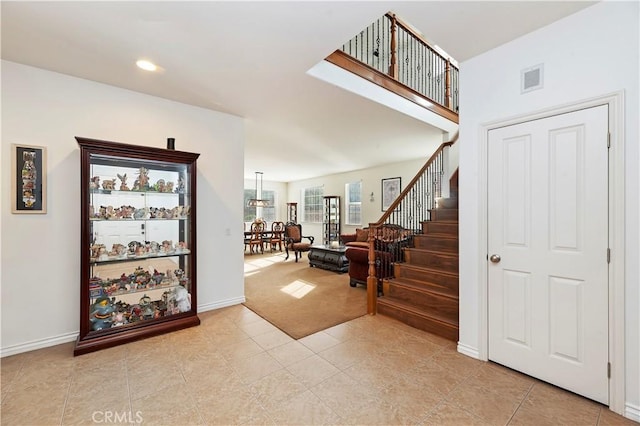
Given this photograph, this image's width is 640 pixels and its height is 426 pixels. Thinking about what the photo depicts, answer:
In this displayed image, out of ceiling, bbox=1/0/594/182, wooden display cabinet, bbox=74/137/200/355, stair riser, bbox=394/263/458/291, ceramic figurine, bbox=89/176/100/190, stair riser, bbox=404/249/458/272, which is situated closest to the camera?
ceiling, bbox=1/0/594/182

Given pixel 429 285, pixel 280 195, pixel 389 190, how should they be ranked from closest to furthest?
1. pixel 429 285
2. pixel 389 190
3. pixel 280 195

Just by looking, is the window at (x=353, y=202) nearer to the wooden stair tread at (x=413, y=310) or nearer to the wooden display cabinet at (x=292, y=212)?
the wooden display cabinet at (x=292, y=212)

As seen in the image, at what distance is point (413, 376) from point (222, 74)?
326 cm

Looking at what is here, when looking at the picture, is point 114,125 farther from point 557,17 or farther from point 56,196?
point 557,17

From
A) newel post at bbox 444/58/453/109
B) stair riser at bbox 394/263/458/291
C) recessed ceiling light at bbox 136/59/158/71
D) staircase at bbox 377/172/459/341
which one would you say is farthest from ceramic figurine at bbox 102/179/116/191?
newel post at bbox 444/58/453/109

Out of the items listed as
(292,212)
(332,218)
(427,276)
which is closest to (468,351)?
(427,276)

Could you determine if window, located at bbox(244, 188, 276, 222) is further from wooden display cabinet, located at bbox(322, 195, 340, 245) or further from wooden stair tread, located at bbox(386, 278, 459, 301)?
wooden stair tread, located at bbox(386, 278, 459, 301)

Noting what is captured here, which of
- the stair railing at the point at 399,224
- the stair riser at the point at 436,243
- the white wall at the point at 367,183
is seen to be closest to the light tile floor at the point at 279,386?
the stair railing at the point at 399,224

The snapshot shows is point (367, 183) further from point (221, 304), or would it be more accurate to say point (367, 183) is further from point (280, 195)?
point (221, 304)

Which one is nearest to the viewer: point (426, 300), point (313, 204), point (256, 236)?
point (426, 300)

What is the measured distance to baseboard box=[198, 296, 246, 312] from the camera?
355 cm

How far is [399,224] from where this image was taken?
4.34 metres

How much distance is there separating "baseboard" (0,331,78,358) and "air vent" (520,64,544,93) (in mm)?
4763

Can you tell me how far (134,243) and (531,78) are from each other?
4077mm
